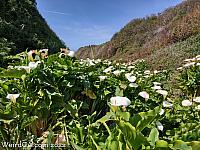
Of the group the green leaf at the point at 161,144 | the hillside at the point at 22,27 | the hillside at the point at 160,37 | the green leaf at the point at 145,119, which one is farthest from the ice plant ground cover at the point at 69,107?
the hillside at the point at 160,37

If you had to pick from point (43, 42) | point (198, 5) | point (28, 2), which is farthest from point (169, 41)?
point (43, 42)

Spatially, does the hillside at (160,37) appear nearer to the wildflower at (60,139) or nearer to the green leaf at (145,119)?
the wildflower at (60,139)

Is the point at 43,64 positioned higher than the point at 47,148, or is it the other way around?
the point at 43,64

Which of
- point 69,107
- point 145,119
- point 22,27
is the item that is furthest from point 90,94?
point 22,27

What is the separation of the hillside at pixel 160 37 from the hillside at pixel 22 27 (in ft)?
11.0

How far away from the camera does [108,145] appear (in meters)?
1.68

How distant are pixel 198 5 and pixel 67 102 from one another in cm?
1672

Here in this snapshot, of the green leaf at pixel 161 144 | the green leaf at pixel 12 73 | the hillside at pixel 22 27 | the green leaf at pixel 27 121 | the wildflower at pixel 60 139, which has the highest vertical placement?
the hillside at pixel 22 27

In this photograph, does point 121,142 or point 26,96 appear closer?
point 121,142

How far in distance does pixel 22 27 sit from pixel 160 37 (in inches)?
450

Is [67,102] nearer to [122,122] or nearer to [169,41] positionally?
[122,122]

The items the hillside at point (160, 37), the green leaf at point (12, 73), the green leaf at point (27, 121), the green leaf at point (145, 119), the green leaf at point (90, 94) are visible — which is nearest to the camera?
the green leaf at point (145, 119)

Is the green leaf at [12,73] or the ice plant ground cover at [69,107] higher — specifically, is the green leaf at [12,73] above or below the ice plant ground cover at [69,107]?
above

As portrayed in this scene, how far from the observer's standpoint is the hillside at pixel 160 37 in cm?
1220
